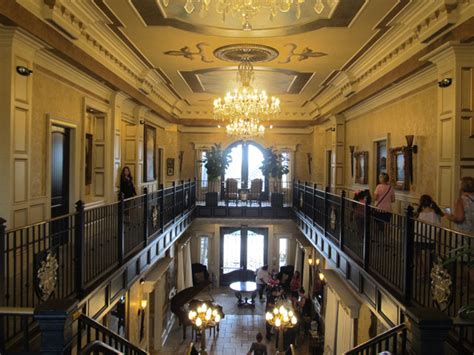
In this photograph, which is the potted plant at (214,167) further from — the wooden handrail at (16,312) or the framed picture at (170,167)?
the wooden handrail at (16,312)

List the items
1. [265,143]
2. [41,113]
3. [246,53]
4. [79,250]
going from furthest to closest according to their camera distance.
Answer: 1. [265,143]
2. [246,53]
3. [41,113]
4. [79,250]

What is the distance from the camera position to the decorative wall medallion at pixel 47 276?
156 inches

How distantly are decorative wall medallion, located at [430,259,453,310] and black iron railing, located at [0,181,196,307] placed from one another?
3714 millimetres

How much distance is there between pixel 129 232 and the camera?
710cm

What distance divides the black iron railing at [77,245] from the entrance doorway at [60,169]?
47.3 inches

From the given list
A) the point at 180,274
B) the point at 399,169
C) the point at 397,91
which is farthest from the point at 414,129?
the point at 180,274

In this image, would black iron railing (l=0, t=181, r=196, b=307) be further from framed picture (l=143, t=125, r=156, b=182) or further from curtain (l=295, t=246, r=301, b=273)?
curtain (l=295, t=246, r=301, b=273)

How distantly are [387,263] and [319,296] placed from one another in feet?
29.5

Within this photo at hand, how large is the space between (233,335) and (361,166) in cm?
662

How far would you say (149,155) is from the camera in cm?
1435

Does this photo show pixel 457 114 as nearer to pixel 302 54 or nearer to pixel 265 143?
pixel 302 54

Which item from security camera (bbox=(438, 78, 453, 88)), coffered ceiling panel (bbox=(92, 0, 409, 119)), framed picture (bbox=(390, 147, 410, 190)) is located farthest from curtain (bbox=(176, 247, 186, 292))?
security camera (bbox=(438, 78, 453, 88))

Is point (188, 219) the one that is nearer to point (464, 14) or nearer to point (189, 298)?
point (189, 298)

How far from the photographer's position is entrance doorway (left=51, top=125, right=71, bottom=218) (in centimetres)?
788
